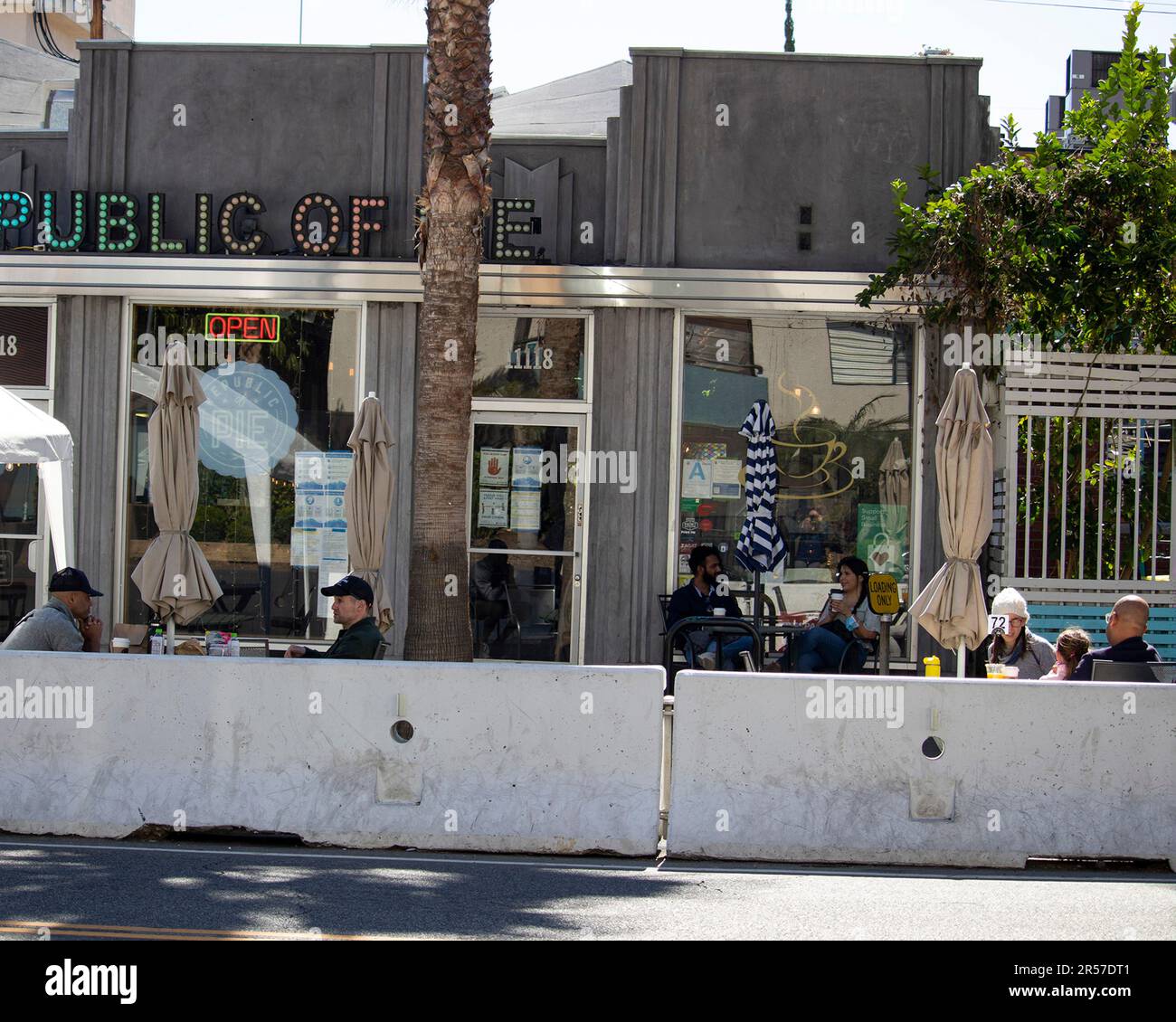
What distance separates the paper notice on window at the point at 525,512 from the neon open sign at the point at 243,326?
2.84 meters

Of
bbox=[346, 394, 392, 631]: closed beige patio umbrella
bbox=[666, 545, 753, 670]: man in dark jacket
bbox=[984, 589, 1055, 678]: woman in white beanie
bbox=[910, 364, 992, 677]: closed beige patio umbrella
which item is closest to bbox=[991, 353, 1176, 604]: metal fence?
bbox=[984, 589, 1055, 678]: woman in white beanie

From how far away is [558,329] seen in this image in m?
13.9

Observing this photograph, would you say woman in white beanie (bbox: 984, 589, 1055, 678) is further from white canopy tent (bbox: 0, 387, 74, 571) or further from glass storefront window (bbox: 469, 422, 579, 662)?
white canopy tent (bbox: 0, 387, 74, 571)

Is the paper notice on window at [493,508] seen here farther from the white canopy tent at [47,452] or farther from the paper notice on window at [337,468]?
the white canopy tent at [47,452]

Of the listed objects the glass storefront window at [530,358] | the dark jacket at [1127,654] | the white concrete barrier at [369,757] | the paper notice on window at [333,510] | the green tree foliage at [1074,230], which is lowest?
the white concrete barrier at [369,757]

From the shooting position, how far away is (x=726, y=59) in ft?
45.2

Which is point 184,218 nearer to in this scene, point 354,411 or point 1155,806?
point 354,411

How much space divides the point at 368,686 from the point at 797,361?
6.62 meters

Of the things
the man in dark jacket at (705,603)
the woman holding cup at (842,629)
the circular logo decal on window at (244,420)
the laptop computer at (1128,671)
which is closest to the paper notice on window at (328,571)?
the circular logo decal on window at (244,420)

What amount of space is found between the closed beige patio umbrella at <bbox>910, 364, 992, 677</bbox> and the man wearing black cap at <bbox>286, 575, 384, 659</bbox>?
3973 millimetres

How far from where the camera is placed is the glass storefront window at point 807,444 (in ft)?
45.1

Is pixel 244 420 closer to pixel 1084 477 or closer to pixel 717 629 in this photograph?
pixel 717 629

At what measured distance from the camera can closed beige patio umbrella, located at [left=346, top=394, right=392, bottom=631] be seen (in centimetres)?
1167

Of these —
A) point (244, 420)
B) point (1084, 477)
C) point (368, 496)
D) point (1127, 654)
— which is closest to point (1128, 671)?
point (1127, 654)
